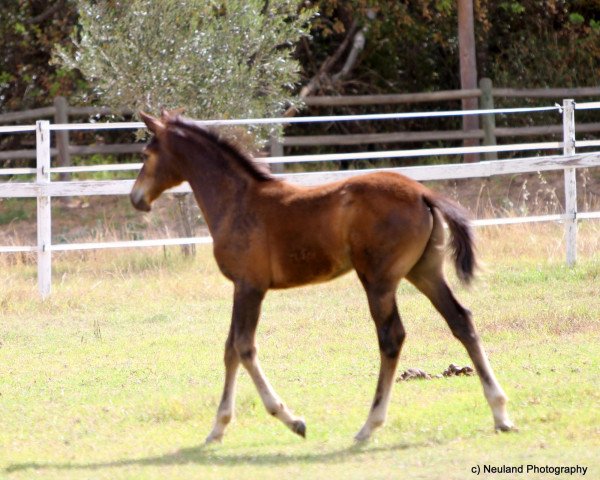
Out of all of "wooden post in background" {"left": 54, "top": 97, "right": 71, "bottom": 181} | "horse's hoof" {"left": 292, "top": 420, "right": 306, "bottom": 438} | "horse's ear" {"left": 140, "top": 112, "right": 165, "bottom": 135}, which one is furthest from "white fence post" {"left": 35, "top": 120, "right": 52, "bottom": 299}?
"wooden post in background" {"left": 54, "top": 97, "right": 71, "bottom": 181}

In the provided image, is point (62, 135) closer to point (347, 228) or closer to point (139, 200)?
point (139, 200)

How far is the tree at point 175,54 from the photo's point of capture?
1471 centimetres

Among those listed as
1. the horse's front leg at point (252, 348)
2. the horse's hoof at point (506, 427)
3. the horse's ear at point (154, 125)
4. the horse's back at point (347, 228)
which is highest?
the horse's ear at point (154, 125)

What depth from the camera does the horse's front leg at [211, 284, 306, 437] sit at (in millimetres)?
6422

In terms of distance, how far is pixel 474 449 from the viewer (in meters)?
5.99

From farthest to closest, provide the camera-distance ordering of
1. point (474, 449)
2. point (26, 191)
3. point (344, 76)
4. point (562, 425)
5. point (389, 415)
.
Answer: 1. point (344, 76)
2. point (26, 191)
3. point (389, 415)
4. point (562, 425)
5. point (474, 449)

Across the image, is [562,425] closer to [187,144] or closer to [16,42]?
[187,144]

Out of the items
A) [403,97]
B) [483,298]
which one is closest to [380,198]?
[483,298]

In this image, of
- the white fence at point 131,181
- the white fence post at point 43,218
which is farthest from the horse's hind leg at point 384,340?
the white fence post at point 43,218

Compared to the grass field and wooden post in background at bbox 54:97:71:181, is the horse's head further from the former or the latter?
wooden post in background at bbox 54:97:71:181

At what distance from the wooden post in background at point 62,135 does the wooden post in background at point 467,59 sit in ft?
23.3

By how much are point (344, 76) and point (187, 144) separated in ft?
49.9

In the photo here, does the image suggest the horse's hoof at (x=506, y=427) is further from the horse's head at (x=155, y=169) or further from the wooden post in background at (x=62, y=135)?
the wooden post in background at (x=62, y=135)

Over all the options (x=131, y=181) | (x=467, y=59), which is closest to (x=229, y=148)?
(x=131, y=181)
